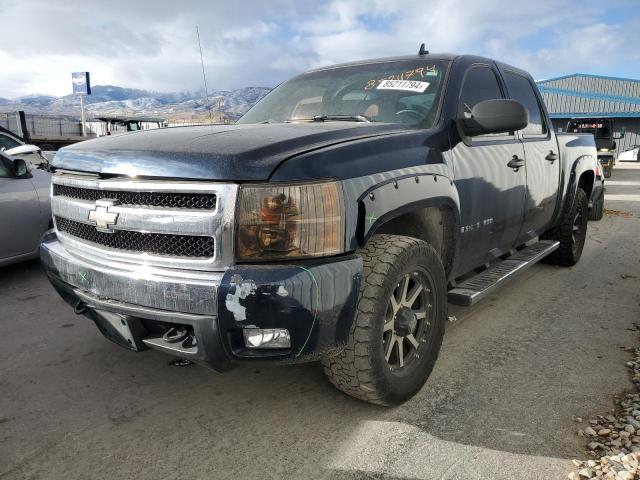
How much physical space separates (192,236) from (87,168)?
765mm

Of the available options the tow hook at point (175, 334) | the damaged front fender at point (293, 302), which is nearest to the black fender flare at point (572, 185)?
the damaged front fender at point (293, 302)

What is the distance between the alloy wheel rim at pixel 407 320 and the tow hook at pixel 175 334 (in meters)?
0.90

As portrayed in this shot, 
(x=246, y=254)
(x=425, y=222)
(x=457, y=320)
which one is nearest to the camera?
(x=246, y=254)

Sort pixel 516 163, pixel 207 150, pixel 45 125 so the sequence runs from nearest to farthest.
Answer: pixel 207 150 → pixel 516 163 → pixel 45 125

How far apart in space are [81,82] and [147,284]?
37278 mm

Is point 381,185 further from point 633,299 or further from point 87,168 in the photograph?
point 633,299

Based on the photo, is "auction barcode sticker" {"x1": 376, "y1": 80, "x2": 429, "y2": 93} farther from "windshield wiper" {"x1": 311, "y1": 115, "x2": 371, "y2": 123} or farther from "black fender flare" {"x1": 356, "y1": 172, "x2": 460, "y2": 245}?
"black fender flare" {"x1": 356, "y1": 172, "x2": 460, "y2": 245}

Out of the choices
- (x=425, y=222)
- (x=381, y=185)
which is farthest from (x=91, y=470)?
(x=425, y=222)

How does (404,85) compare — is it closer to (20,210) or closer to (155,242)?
(155,242)

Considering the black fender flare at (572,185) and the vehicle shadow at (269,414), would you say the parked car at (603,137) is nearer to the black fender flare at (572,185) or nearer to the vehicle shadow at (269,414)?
the black fender flare at (572,185)

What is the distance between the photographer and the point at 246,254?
1953 mm

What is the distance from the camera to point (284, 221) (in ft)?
6.40

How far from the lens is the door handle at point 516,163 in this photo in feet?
11.3

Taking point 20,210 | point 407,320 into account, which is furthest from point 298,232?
point 20,210
